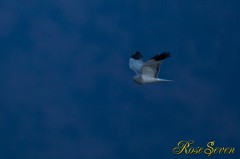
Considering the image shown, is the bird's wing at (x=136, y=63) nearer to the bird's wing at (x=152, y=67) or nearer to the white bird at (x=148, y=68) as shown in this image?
the white bird at (x=148, y=68)

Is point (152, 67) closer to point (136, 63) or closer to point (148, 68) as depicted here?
point (148, 68)

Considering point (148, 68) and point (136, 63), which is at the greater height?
point (136, 63)

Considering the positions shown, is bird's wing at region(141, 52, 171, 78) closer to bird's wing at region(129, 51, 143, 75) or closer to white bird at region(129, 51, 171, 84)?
white bird at region(129, 51, 171, 84)

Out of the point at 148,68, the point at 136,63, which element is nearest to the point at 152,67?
the point at 148,68

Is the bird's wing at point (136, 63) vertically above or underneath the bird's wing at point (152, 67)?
above

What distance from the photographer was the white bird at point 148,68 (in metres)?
5.45

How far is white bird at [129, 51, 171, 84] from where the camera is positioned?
5454 mm

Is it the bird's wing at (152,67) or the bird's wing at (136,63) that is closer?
the bird's wing at (152,67)

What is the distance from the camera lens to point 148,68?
564 centimetres

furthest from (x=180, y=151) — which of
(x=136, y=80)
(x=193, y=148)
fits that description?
(x=136, y=80)

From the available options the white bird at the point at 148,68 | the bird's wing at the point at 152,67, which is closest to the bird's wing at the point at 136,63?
the white bird at the point at 148,68

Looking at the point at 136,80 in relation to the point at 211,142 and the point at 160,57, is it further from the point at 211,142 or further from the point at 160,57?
the point at 211,142

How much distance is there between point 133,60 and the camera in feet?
20.0

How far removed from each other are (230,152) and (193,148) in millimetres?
558
